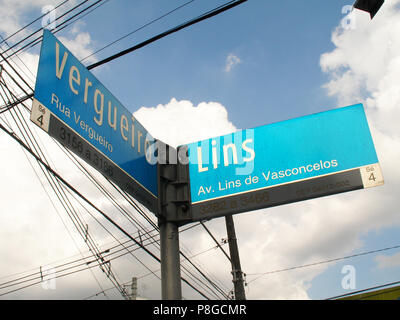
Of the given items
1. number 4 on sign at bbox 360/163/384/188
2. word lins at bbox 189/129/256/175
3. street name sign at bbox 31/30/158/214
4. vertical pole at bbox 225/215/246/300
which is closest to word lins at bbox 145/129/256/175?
word lins at bbox 189/129/256/175

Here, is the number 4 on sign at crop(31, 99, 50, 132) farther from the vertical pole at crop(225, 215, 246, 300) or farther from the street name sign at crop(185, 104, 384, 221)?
the vertical pole at crop(225, 215, 246, 300)

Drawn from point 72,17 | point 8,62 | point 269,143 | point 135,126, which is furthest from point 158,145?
point 8,62

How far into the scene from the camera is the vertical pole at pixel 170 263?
3.55 m

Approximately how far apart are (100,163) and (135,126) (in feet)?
3.14

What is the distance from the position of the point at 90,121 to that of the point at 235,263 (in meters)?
11.3

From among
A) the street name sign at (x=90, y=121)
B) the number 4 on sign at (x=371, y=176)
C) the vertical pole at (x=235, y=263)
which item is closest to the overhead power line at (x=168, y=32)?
the street name sign at (x=90, y=121)

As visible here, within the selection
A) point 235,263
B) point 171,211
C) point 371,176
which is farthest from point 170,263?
point 235,263

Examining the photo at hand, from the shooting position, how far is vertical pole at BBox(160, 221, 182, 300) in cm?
355

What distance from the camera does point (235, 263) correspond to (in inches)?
534

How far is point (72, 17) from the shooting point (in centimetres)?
474

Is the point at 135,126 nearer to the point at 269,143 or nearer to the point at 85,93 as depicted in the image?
the point at 85,93

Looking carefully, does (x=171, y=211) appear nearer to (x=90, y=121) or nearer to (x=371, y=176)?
(x=90, y=121)

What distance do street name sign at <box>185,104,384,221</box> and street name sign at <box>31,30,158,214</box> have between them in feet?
2.09
